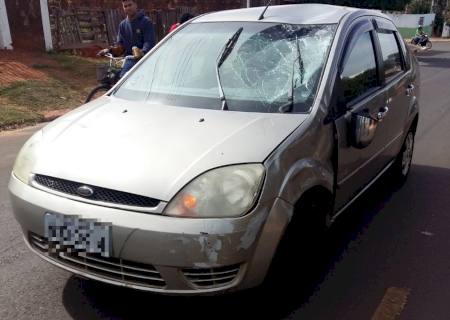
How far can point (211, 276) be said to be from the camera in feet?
7.77

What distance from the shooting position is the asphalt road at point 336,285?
276cm

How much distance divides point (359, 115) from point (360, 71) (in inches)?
19.8

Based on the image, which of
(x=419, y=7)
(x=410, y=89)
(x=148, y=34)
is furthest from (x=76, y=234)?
(x=419, y=7)

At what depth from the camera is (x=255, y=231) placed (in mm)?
2322

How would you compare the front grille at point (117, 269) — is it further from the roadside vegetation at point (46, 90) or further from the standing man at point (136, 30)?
the roadside vegetation at point (46, 90)

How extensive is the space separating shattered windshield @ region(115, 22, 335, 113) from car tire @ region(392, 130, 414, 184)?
190 centimetres

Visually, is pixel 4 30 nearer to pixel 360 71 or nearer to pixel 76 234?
pixel 360 71

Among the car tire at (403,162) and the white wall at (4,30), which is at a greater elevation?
the white wall at (4,30)

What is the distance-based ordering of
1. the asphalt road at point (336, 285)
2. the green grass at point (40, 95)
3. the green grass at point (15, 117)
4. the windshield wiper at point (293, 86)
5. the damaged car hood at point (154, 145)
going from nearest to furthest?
the damaged car hood at point (154, 145) < the asphalt road at point (336, 285) < the windshield wiper at point (293, 86) < the green grass at point (15, 117) < the green grass at point (40, 95)

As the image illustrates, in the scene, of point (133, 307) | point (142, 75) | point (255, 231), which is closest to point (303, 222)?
point (255, 231)

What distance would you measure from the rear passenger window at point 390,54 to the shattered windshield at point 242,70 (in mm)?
899

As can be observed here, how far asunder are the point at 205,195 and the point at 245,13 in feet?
6.59

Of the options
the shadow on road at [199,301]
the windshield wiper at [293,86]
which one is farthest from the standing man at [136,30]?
the shadow on road at [199,301]

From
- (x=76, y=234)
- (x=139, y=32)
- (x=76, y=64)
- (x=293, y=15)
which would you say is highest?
(x=293, y=15)
